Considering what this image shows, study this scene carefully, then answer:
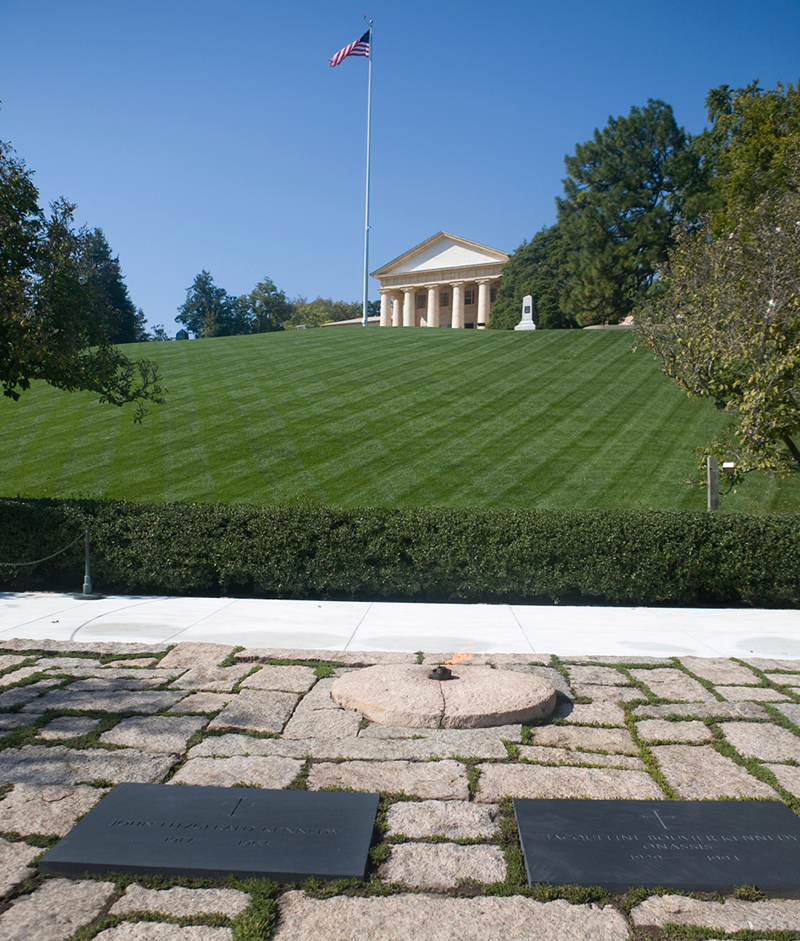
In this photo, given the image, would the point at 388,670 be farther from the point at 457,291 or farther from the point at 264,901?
the point at 457,291

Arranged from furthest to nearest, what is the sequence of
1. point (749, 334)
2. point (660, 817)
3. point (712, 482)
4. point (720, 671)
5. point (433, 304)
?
point (433, 304), point (712, 482), point (749, 334), point (720, 671), point (660, 817)

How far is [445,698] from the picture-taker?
4.63 metres

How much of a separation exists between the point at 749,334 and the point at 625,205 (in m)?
35.5

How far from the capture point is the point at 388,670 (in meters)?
5.23

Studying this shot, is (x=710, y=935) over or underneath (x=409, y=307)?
underneath

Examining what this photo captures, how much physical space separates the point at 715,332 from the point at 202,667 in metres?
9.17

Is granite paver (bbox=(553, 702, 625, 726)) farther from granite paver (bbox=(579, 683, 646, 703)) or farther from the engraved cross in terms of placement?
the engraved cross

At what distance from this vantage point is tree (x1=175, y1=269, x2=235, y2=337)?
67562 millimetres

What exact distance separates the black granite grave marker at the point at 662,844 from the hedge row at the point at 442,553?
5555 mm

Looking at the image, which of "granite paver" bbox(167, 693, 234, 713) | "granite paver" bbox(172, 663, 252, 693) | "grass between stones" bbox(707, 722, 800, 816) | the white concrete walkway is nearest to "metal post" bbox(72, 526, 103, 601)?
the white concrete walkway

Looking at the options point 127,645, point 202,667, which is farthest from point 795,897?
point 127,645

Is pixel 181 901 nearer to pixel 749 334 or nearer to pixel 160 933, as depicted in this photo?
pixel 160 933

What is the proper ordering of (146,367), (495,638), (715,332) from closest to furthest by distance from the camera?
(495,638), (715,332), (146,367)

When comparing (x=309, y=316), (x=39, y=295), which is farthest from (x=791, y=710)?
(x=309, y=316)
